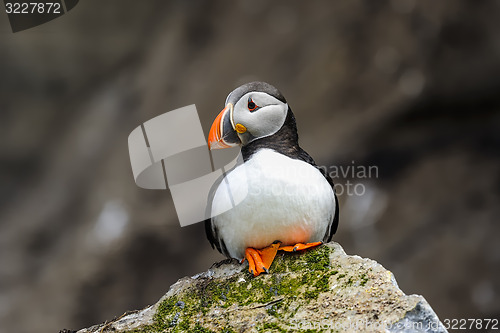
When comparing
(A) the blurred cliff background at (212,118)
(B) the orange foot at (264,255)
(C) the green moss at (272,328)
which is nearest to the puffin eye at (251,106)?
(B) the orange foot at (264,255)

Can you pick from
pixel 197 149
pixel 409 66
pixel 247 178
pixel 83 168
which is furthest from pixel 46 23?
pixel 247 178

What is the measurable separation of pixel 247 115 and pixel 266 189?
399mm

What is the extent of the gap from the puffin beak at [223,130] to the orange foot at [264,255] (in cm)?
51

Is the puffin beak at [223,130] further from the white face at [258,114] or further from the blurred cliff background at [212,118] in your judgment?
the blurred cliff background at [212,118]

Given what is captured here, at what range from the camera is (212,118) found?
18.2 ft

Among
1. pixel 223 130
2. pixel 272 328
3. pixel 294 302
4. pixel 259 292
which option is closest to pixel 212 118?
pixel 223 130

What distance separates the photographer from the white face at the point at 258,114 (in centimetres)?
282

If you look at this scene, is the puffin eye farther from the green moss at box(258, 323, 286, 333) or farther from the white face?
the green moss at box(258, 323, 286, 333)

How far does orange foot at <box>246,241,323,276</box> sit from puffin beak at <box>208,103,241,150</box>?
0.51 meters

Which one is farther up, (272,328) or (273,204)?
(273,204)

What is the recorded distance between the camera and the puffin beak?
2818 millimetres

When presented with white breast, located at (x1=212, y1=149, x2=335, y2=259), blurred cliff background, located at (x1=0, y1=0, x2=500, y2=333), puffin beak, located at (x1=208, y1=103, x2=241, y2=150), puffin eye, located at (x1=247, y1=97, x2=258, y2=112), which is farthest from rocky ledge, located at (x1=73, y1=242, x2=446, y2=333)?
blurred cliff background, located at (x1=0, y1=0, x2=500, y2=333)

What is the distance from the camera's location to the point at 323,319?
2363 mm

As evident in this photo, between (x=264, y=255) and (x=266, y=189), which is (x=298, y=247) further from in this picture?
(x=266, y=189)
